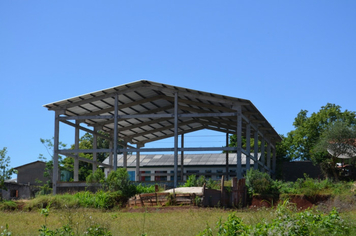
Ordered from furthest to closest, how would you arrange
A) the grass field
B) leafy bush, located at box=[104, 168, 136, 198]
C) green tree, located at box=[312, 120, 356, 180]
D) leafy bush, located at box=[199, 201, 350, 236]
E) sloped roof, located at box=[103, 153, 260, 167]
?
sloped roof, located at box=[103, 153, 260, 167] < green tree, located at box=[312, 120, 356, 180] < leafy bush, located at box=[104, 168, 136, 198] < the grass field < leafy bush, located at box=[199, 201, 350, 236]

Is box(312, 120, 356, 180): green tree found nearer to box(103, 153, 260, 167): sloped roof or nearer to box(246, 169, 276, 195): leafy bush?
box(103, 153, 260, 167): sloped roof

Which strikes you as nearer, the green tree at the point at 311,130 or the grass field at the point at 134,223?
the grass field at the point at 134,223

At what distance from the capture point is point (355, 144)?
1684 inches

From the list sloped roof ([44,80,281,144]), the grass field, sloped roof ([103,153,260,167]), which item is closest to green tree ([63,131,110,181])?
sloped roof ([103,153,260,167])

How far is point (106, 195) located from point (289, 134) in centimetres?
3959

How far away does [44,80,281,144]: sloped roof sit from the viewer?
36.7 m

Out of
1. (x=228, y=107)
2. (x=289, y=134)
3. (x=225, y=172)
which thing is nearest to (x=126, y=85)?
(x=228, y=107)

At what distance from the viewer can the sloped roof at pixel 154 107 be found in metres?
36.7

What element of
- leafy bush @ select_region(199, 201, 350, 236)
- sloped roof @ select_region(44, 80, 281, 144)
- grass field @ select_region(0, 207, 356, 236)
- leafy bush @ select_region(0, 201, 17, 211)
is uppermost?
sloped roof @ select_region(44, 80, 281, 144)

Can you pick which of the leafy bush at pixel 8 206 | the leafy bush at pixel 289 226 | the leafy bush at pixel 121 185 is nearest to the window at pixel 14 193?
the leafy bush at pixel 121 185

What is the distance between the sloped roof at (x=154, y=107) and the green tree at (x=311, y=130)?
941 cm

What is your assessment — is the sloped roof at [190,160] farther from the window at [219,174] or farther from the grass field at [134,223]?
the grass field at [134,223]

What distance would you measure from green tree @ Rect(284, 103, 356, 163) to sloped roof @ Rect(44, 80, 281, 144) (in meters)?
9.41

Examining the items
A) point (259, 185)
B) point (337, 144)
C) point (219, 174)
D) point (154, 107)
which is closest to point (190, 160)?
point (219, 174)
